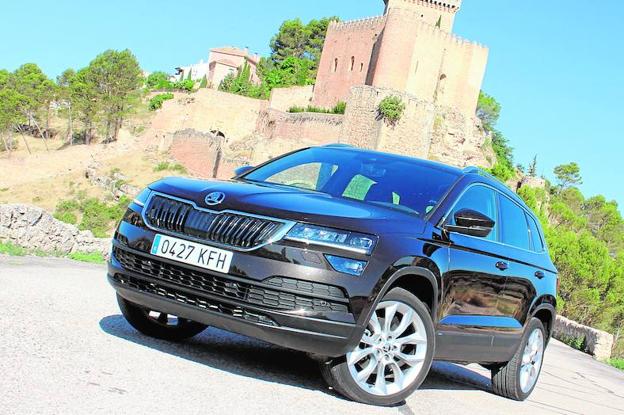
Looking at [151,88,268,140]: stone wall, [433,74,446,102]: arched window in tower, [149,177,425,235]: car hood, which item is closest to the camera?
[149,177,425,235]: car hood

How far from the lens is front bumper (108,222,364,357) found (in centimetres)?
473

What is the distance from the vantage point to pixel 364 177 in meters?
6.20

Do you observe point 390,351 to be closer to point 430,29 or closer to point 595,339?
point 595,339

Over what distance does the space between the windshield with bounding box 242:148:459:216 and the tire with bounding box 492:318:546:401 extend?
6.08 feet

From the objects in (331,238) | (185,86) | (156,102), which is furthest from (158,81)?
(331,238)

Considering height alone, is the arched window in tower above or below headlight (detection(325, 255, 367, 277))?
above

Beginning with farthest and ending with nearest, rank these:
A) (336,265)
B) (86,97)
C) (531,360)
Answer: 1. (86,97)
2. (531,360)
3. (336,265)

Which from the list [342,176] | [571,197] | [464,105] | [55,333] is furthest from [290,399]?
[571,197]

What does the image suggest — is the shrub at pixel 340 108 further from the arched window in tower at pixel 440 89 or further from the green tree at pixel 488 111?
the green tree at pixel 488 111

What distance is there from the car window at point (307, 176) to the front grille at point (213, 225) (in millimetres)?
1159

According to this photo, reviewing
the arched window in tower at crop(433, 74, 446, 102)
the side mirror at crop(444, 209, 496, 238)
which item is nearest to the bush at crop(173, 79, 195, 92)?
the arched window in tower at crop(433, 74, 446, 102)

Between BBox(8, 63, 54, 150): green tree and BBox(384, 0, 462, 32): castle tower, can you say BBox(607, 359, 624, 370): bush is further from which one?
BBox(8, 63, 54, 150): green tree

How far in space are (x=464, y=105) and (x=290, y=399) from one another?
68.9m

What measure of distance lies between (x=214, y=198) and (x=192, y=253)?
1.25 feet
